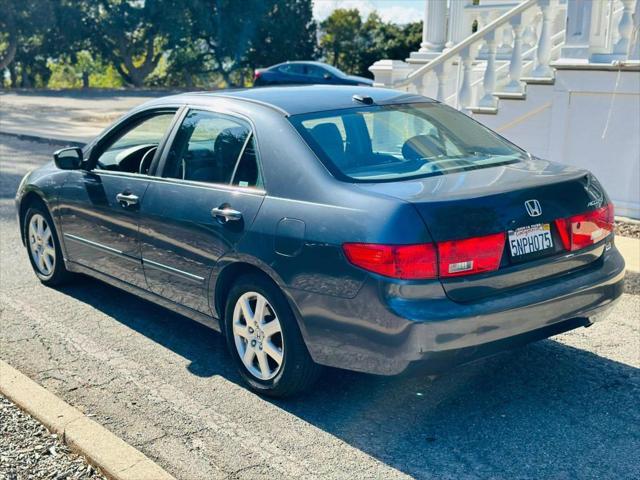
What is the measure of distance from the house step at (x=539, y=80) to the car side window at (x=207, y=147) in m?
5.07

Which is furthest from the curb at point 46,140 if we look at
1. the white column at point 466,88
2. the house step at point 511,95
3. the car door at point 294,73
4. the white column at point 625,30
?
the car door at point 294,73

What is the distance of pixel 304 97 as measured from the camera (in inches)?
193

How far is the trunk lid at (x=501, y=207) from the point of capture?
3797 mm

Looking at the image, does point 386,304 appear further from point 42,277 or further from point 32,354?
point 42,277

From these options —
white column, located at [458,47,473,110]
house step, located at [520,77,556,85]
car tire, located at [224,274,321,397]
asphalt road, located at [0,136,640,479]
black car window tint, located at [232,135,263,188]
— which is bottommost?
asphalt road, located at [0,136,640,479]

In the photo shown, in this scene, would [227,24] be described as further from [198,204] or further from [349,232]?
[349,232]

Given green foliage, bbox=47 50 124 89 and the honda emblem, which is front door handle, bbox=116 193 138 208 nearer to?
the honda emblem

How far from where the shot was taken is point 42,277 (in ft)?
21.8

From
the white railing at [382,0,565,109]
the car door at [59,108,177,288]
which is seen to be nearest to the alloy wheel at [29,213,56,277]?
the car door at [59,108,177,288]

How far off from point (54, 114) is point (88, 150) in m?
18.6

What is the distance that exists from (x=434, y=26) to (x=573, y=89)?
19.4 feet

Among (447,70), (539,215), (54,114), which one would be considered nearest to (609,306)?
(539,215)

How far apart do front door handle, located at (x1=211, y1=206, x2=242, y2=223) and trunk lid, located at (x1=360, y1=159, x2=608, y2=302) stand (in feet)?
2.56

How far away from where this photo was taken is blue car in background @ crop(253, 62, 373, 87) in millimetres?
25500
